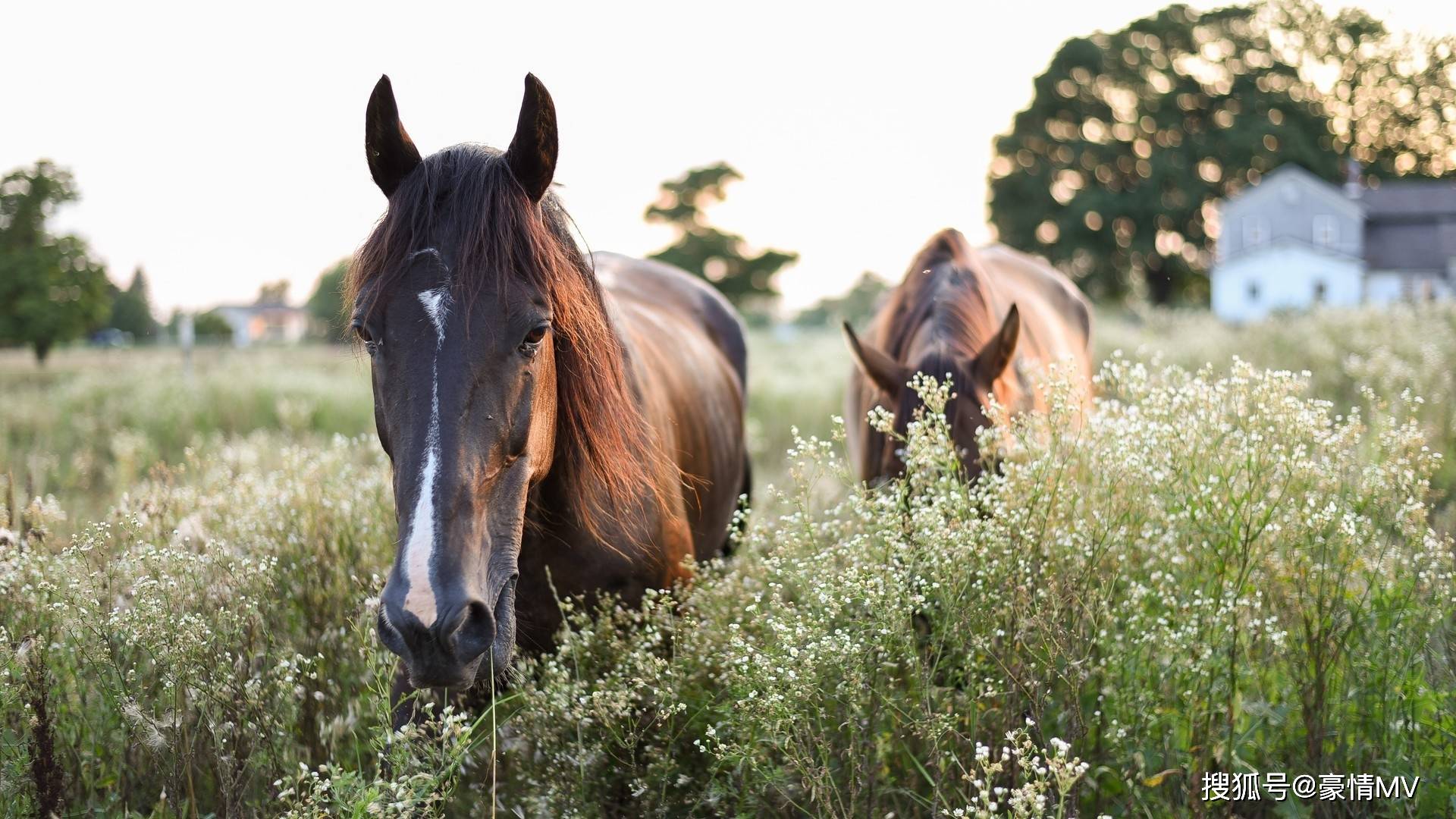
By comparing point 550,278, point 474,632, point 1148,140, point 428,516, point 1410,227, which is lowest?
point 474,632

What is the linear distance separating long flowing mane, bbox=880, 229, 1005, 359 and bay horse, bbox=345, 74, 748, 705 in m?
1.41

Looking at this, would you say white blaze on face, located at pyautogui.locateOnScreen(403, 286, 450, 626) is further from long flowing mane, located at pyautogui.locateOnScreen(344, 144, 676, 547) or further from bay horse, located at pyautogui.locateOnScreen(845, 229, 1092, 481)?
bay horse, located at pyautogui.locateOnScreen(845, 229, 1092, 481)

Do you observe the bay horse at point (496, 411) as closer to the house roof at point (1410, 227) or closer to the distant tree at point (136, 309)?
the distant tree at point (136, 309)

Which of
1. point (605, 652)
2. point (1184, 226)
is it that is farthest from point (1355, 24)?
point (605, 652)

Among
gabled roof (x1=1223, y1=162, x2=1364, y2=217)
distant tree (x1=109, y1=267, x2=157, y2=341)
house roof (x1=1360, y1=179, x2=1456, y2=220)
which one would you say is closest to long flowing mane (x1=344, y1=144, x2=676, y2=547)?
distant tree (x1=109, y1=267, x2=157, y2=341)

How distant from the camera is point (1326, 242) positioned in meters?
40.8

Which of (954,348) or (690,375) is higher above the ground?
(954,348)

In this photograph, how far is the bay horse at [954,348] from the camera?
11.5ft

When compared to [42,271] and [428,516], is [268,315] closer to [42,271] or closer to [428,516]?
[42,271]

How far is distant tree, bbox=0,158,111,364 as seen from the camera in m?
7.28

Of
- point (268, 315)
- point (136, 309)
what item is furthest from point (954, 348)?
point (268, 315)

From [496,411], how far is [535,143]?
791 mm

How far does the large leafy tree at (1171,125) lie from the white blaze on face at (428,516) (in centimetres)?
3925

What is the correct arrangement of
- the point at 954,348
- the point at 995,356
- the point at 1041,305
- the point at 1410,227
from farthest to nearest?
the point at 1410,227 → the point at 1041,305 → the point at 954,348 → the point at 995,356
